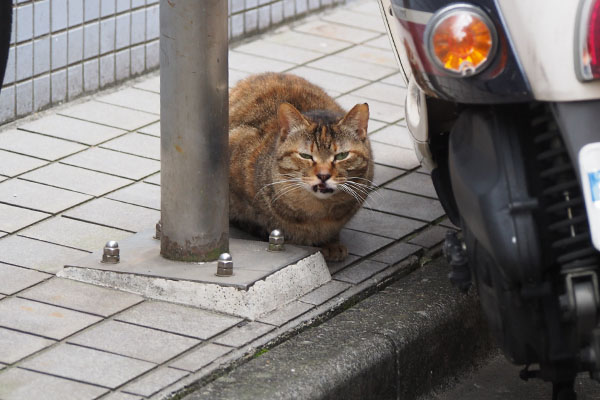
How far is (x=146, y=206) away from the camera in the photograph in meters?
4.74

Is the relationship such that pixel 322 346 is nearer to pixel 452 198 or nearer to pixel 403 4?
pixel 452 198

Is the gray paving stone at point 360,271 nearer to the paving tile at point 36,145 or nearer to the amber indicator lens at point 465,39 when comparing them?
the amber indicator lens at point 465,39

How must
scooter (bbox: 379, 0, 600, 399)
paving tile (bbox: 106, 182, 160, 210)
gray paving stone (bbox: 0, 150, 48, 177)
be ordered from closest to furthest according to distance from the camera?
1. scooter (bbox: 379, 0, 600, 399)
2. paving tile (bbox: 106, 182, 160, 210)
3. gray paving stone (bbox: 0, 150, 48, 177)

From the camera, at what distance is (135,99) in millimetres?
6055

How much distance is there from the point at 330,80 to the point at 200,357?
3.32 metres

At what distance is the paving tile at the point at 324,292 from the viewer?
3.98 metres

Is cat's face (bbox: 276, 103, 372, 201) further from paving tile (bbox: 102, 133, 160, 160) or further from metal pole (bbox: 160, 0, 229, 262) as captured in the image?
paving tile (bbox: 102, 133, 160, 160)

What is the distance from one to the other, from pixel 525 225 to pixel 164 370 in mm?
1213

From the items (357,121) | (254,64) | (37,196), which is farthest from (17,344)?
(254,64)

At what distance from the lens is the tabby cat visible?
432 cm

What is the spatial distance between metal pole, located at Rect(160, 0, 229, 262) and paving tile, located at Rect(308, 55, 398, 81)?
282cm

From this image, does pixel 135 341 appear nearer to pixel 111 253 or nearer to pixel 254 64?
pixel 111 253

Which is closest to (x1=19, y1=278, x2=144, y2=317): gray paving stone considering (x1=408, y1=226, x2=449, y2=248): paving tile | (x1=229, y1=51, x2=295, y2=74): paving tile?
(x1=408, y1=226, x2=449, y2=248): paving tile

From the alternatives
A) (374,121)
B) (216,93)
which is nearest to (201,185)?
(216,93)
